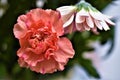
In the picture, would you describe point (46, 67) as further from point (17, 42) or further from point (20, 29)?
point (17, 42)

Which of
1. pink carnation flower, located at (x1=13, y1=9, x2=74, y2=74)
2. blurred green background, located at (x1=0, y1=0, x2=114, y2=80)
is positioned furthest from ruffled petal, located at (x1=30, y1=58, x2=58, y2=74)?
blurred green background, located at (x1=0, y1=0, x2=114, y2=80)

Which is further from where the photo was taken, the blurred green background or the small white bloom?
the blurred green background

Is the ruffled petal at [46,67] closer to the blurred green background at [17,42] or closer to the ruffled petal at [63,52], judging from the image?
the ruffled petal at [63,52]

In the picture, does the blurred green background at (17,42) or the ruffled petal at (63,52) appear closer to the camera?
the ruffled petal at (63,52)

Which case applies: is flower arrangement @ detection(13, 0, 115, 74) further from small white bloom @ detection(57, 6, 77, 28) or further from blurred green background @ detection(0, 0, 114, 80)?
blurred green background @ detection(0, 0, 114, 80)

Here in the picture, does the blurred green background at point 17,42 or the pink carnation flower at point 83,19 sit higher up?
the pink carnation flower at point 83,19

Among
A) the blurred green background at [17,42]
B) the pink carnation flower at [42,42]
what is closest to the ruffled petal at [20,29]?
the pink carnation flower at [42,42]
